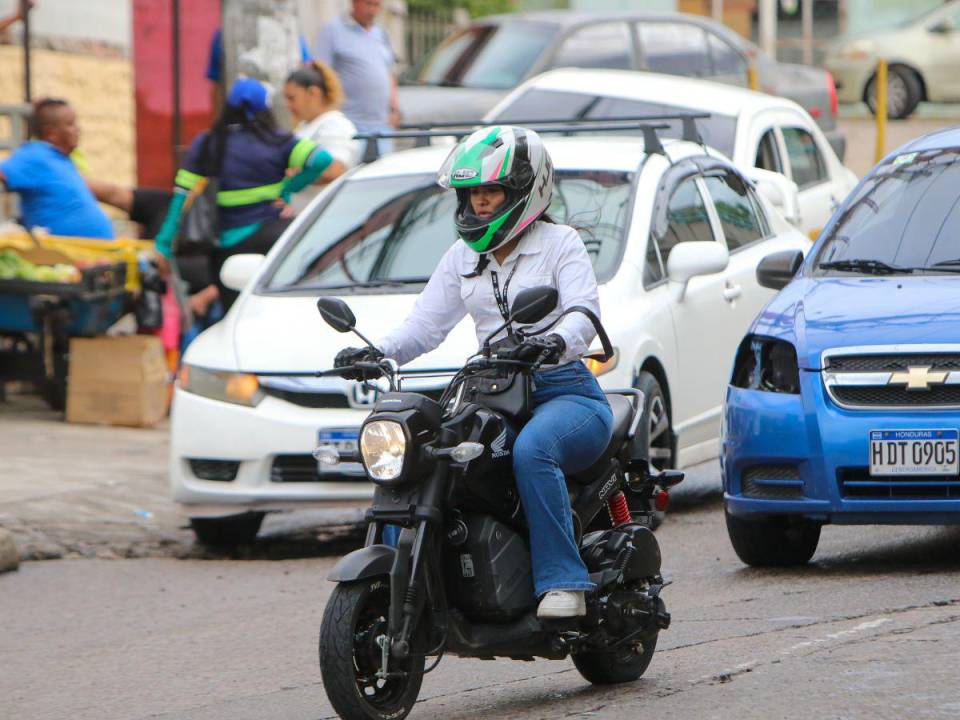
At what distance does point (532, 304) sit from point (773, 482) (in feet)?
8.57

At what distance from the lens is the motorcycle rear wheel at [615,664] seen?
20.8ft

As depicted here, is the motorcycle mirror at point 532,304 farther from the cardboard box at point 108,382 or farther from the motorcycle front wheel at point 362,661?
the cardboard box at point 108,382

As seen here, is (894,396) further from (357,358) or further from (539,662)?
(357,358)

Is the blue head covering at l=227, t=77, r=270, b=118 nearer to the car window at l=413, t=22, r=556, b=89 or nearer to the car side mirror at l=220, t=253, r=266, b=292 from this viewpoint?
the car side mirror at l=220, t=253, r=266, b=292

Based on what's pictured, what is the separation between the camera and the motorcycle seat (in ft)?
20.5

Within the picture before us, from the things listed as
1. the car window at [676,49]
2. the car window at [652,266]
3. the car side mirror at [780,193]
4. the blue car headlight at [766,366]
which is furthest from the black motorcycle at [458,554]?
the car window at [676,49]

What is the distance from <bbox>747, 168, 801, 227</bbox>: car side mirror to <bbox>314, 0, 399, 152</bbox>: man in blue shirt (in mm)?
3943

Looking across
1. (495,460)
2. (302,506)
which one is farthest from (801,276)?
(495,460)

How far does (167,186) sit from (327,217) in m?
9.11

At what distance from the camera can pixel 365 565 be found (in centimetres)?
562

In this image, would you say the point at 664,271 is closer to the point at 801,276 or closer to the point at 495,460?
the point at 801,276

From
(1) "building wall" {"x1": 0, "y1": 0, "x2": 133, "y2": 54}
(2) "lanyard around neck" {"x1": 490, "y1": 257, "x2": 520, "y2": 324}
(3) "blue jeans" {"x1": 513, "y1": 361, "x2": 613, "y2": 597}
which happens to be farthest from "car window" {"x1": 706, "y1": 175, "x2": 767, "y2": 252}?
(1) "building wall" {"x1": 0, "y1": 0, "x2": 133, "y2": 54}

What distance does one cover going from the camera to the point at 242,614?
26.7ft

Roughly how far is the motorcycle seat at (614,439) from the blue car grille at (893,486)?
5.26 feet
